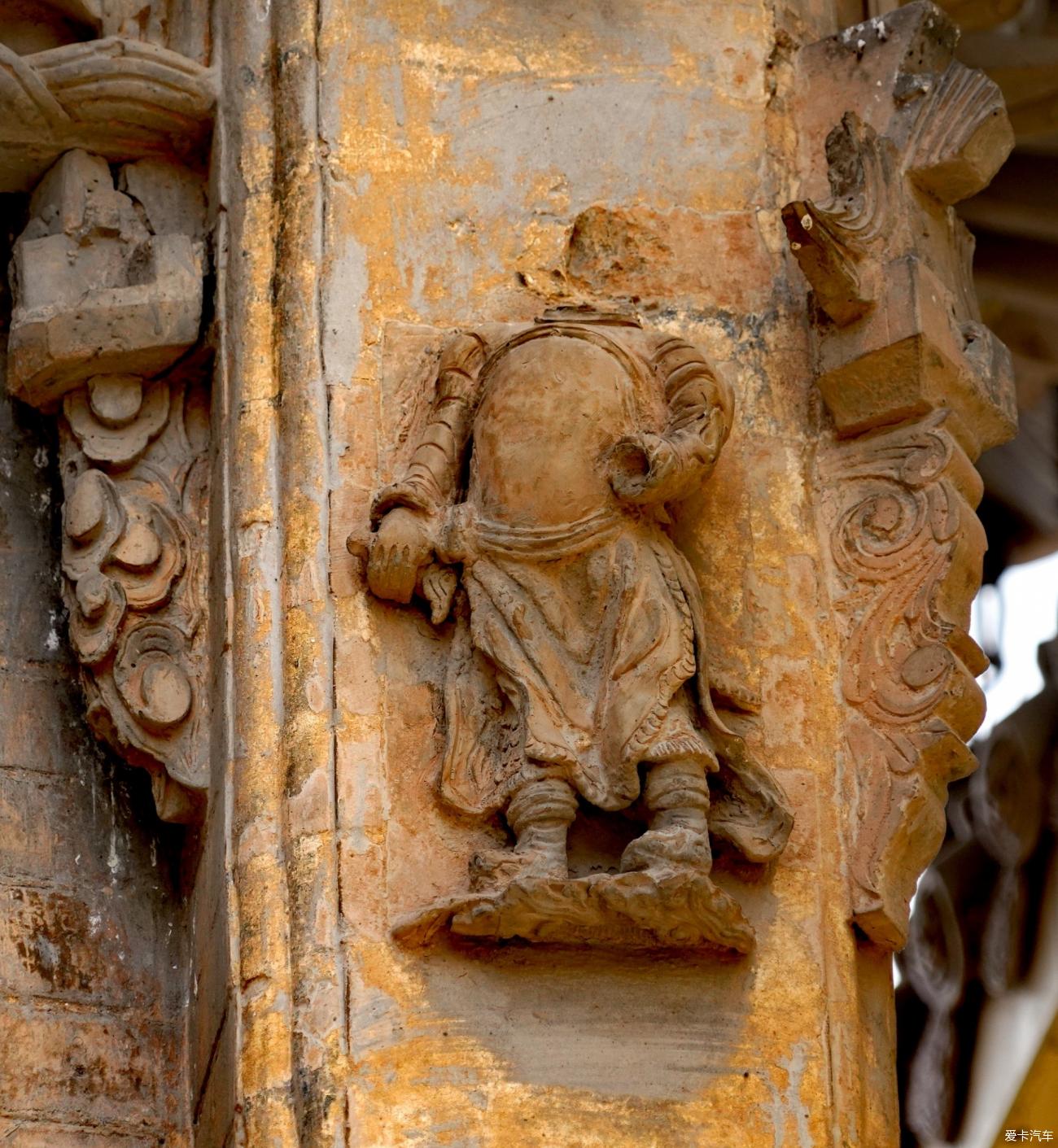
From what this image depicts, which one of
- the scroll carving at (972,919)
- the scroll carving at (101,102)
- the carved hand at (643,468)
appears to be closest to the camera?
the carved hand at (643,468)

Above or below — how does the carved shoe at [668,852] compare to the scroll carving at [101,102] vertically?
below

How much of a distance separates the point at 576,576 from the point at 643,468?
22 cm

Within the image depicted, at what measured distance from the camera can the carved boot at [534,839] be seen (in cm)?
576

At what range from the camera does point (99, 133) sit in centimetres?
663

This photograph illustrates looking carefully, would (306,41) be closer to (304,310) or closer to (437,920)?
(304,310)

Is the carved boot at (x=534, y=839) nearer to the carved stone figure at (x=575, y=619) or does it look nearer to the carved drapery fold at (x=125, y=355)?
the carved stone figure at (x=575, y=619)

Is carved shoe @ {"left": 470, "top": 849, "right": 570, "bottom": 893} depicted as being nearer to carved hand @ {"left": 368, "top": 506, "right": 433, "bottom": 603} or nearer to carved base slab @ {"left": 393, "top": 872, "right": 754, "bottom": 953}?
carved base slab @ {"left": 393, "top": 872, "right": 754, "bottom": 953}

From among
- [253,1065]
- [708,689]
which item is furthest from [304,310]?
[253,1065]

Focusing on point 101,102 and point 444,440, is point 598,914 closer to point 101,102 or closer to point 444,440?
point 444,440

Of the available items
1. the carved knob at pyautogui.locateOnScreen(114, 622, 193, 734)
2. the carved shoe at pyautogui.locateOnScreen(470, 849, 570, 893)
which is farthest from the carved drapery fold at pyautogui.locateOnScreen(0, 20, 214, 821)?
the carved shoe at pyautogui.locateOnScreen(470, 849, 570, 893)

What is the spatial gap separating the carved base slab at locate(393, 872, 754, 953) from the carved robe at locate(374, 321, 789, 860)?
0.20 metres

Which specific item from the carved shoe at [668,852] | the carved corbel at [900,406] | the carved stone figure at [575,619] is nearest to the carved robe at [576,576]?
the carved stone figure at [575,619]

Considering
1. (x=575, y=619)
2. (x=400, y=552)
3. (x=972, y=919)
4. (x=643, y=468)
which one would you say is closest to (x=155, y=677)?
(x=400, y=552)

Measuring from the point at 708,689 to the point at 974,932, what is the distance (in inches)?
136
